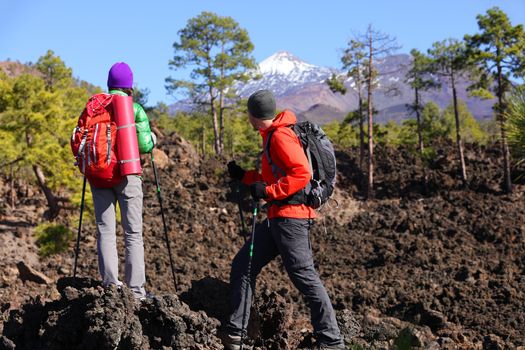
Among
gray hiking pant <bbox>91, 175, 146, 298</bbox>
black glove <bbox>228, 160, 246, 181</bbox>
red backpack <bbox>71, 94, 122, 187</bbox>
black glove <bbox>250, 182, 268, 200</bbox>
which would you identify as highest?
red backpack <bbox>71, 94, 122, 187</bbox>

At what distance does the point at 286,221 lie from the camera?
381 centimetres

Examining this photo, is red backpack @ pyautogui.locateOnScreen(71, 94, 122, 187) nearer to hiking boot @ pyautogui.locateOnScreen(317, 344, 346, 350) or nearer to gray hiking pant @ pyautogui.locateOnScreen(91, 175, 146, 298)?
gray hiking pant @ pyautogui.locateOnScreen(91, 175, 146, 298)

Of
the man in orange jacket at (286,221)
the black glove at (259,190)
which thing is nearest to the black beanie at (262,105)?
the man in orange jacket at (286,221)

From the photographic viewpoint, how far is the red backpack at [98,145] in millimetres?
4219

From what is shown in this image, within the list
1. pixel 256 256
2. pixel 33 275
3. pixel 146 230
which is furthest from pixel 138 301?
pixel 146 230

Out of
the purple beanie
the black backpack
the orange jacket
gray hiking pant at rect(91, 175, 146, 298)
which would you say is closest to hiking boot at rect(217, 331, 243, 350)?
gray hiking pant at rect(91, 175, 146, 298)

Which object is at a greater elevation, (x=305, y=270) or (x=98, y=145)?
(x=98, y=145)

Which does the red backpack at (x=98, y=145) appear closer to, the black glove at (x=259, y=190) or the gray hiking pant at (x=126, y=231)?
the gray hiking pant at (x=126, y=231)

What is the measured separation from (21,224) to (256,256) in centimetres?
1323

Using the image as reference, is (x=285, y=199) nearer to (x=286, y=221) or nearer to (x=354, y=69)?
(x=286, y=221)

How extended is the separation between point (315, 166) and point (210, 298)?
5.00 ft

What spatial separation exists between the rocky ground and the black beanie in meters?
0.84

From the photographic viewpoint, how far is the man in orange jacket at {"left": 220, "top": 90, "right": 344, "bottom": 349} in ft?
12.2

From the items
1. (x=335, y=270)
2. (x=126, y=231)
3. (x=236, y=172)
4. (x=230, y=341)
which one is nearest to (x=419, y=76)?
(x=335, y=270)
